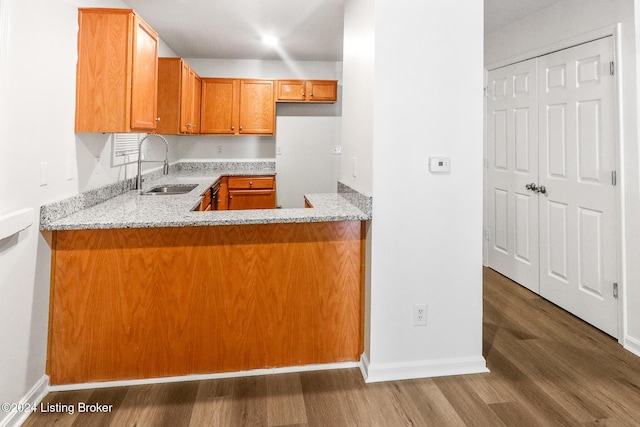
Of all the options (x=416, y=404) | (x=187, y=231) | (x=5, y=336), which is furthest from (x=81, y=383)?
(x=416, y=404)

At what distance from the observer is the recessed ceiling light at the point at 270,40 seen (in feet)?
13.3

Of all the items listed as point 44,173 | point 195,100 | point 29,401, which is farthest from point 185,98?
point 29,401

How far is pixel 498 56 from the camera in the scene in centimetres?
378

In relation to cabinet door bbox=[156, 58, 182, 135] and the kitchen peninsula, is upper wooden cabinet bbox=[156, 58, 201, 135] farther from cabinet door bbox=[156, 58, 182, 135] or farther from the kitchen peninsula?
the kitchen peninsula

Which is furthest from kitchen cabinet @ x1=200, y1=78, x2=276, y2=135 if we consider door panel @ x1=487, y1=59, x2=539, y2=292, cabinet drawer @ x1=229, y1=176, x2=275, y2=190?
door panel @ x1=487, y1=59, x2=539, y2=292

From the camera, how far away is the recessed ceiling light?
13.3ft

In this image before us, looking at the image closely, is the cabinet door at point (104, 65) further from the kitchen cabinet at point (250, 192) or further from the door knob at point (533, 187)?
the door knob at point (533, 187)

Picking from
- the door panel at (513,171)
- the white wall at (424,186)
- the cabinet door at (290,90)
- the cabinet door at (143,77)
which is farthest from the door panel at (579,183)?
the cabinet door at (143,77)

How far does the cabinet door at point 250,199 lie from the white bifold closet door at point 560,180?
265 centimetres

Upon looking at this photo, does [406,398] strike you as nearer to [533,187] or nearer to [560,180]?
[560,180]

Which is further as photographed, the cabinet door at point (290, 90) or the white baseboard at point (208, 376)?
the cabinet door at point (290, 90)

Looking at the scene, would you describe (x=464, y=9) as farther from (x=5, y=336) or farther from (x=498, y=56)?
(x=5, y=336)

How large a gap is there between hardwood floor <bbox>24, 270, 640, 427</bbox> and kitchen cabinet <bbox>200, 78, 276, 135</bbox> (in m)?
3.63

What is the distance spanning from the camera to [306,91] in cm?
513
